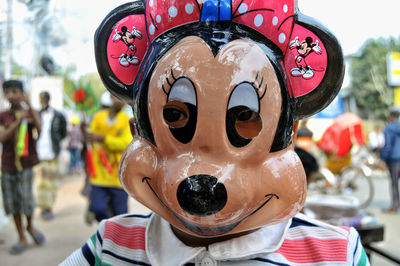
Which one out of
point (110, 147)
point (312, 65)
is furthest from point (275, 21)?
point (110, 147)

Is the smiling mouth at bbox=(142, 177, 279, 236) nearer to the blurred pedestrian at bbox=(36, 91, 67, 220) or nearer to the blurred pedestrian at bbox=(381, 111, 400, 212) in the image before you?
the blurred pedestrian at bbox=(36, 91, 67, 220)

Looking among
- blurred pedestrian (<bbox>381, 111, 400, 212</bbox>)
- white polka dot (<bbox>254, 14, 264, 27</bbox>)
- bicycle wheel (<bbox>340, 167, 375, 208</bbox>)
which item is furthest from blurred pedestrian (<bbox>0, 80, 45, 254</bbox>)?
blurred pedestrian (<bbox>381, 111, 400, 212</bbox>)

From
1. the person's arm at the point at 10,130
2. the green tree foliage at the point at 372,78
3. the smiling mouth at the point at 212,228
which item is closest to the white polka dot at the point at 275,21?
the smiling mouth at the point at 212,228

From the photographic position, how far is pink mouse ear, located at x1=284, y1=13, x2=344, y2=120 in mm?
1120

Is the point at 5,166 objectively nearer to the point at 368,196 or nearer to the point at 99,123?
the point at 99,123

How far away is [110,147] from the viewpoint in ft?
12.6

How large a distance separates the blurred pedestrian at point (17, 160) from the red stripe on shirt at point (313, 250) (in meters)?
3.61

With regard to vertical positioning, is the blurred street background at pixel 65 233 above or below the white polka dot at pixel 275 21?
below

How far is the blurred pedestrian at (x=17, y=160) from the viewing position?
4133 mm

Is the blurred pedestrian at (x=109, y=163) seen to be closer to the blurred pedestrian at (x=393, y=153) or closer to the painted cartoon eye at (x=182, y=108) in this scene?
the painted cartoon eye at (x=182, y=108)

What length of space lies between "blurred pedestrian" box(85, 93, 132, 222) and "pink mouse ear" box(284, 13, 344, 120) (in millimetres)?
2837

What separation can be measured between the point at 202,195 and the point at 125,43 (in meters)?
0.58

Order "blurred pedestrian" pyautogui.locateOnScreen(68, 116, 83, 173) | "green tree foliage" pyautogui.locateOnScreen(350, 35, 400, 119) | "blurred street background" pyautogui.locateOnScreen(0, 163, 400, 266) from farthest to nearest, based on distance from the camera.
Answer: "green tree foliage" pyautogui.locateOnScreen(350, 35, 400, 119) → "blurred pedestrian" pyautogui.locateOnScreen(68, 116, 83, 173) → "blurred street background" pyautogui.locateOnScreen(0, 163, 400, 266)

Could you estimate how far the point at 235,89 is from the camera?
0.98 meters
